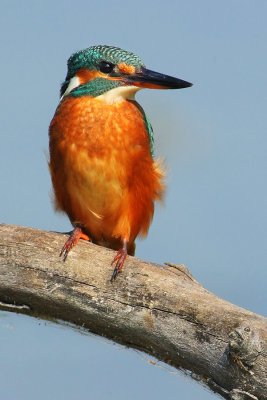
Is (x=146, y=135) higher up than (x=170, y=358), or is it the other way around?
(x=146, y=135)

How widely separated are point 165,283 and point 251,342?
644 mm

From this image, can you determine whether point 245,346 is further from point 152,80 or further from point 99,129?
point 152,80

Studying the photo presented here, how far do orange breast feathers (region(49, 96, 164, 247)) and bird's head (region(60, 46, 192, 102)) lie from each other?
0.07m

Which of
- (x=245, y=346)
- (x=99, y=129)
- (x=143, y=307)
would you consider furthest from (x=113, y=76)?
(x=245, y=346)

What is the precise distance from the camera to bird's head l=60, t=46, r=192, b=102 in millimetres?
5133

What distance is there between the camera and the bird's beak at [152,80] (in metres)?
5.11

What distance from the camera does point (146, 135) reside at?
5.16 m

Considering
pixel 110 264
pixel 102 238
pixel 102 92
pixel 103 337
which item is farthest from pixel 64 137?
pixel 103 337

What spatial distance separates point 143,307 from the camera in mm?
3977

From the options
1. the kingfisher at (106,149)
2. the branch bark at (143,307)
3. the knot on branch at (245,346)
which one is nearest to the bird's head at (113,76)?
the kingfisher at (106,149)

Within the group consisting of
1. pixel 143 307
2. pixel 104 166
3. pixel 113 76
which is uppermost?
pixel 113 76

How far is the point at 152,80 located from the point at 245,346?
2098mm

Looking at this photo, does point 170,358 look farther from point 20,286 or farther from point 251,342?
point 20,286

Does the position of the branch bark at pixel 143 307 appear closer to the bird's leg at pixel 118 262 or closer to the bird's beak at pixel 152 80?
the bird's leg at pixel 118 262
